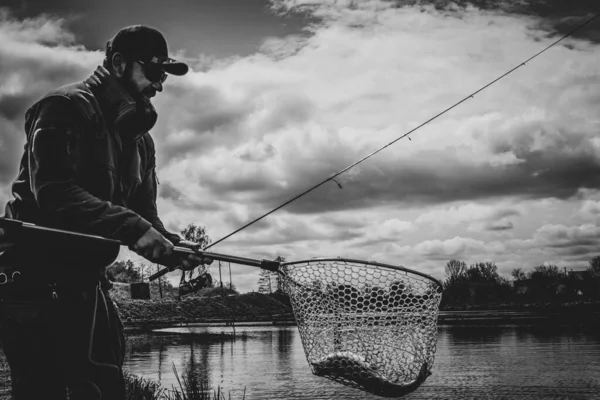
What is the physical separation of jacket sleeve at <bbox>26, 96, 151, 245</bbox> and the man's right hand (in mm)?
28

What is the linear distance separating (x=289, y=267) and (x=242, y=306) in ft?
306

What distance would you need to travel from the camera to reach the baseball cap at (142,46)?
3.41 m

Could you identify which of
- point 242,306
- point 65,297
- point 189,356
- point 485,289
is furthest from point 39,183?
point 485,289

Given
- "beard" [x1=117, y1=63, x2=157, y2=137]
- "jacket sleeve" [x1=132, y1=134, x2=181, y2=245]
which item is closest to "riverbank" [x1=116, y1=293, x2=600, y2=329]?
"jacket sleeve" [x1=132, y1=134, x2=181, y2=245]

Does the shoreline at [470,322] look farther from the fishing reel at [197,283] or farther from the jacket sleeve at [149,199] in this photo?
the jacket sleeve at [149,199]

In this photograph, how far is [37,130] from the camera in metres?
2.96

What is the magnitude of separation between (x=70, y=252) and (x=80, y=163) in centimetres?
45

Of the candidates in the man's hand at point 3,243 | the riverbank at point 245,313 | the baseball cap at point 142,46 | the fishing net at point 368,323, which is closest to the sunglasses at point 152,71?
the baseball cap at point 142,46

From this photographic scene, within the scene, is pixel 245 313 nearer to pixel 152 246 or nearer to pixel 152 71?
pixel 152 71

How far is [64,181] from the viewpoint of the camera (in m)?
2.98

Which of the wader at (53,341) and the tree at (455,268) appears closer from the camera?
the wader at (53,341)

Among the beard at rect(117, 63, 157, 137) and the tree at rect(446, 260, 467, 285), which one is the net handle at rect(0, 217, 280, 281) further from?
the tree at rect(446, 260, 467, 285)

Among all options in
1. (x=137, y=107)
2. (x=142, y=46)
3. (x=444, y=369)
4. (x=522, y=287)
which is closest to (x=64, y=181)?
(x=137, y=107)

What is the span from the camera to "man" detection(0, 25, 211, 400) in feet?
9.78
